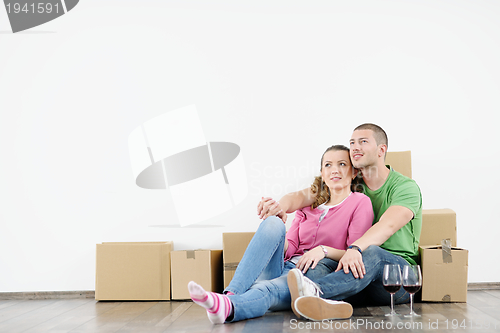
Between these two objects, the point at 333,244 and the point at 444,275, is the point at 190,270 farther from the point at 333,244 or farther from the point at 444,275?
the point at 444,275

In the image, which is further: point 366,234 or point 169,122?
point 169,122

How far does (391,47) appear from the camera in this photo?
2893 millimetres

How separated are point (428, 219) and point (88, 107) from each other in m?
2.28

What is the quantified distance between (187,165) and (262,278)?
3.76 feet

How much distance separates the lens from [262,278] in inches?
77.9

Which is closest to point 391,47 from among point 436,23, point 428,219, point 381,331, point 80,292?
point 436,23

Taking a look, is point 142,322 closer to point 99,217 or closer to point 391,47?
point 99,217

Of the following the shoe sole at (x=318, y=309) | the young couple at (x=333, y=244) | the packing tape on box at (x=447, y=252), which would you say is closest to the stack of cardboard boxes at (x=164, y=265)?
the packing tape on box at (x=447, y=252)

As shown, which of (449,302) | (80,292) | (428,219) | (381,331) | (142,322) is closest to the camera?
(381,331)

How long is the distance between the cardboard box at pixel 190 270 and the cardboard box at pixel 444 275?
3.80 ft

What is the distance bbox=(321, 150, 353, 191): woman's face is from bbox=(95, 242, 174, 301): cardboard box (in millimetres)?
1032

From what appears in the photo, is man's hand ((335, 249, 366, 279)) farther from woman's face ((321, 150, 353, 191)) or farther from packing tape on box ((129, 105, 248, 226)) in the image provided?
packing tape on box ((129, 105, 248, 226))

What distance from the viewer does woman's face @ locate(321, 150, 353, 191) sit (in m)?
2.22

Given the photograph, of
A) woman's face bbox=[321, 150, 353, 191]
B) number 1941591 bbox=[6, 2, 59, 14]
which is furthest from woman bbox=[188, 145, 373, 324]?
number 1941591 bbox=[6, 2, 59, 14]
